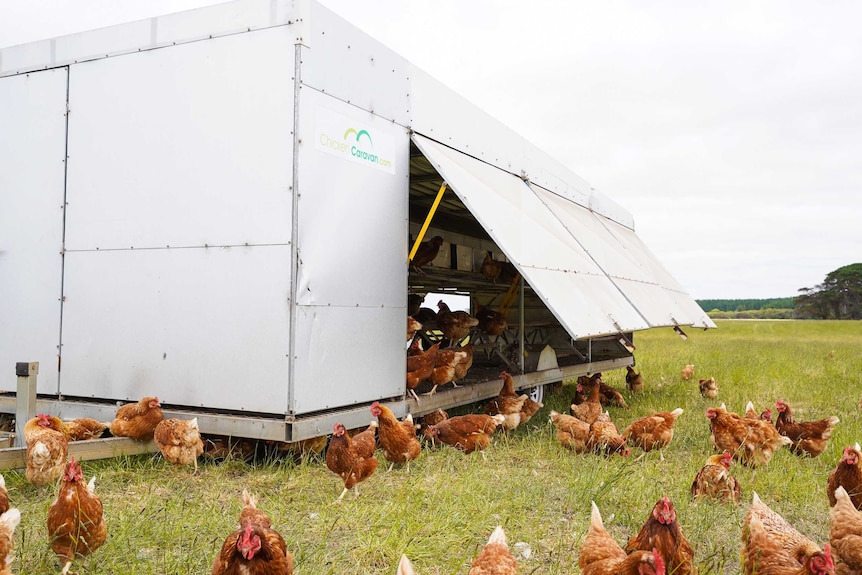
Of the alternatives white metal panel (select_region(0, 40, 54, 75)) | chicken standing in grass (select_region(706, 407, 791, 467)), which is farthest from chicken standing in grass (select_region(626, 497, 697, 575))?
white metal panel (select_region(0, 40, 54, 75))

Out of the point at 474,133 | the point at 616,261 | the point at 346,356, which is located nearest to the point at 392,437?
the point at 346,356

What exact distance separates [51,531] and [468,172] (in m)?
4.48

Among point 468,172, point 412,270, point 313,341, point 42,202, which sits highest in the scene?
point 468,172

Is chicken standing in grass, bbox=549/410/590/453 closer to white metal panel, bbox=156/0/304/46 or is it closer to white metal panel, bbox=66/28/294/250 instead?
white metal panel, bbox=66/28/294/250

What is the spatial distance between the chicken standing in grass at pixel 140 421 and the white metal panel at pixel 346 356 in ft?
3.72

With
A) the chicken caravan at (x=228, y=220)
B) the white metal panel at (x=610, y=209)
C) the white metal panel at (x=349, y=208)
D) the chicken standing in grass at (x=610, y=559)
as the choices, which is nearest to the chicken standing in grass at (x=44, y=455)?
the chicken caravan at (x=228, y=220)

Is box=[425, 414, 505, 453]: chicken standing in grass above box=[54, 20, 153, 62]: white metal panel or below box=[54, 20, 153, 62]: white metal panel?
below

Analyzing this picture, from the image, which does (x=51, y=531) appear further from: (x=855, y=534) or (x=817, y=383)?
(x=817, y=383)

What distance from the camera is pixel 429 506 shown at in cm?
426

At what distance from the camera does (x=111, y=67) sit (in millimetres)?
5676

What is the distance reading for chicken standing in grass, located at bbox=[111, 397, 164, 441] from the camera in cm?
499

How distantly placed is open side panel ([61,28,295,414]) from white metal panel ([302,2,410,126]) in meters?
0.22

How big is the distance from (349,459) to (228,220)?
2070mm

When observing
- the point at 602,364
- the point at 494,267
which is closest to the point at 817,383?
the point at 602,364
